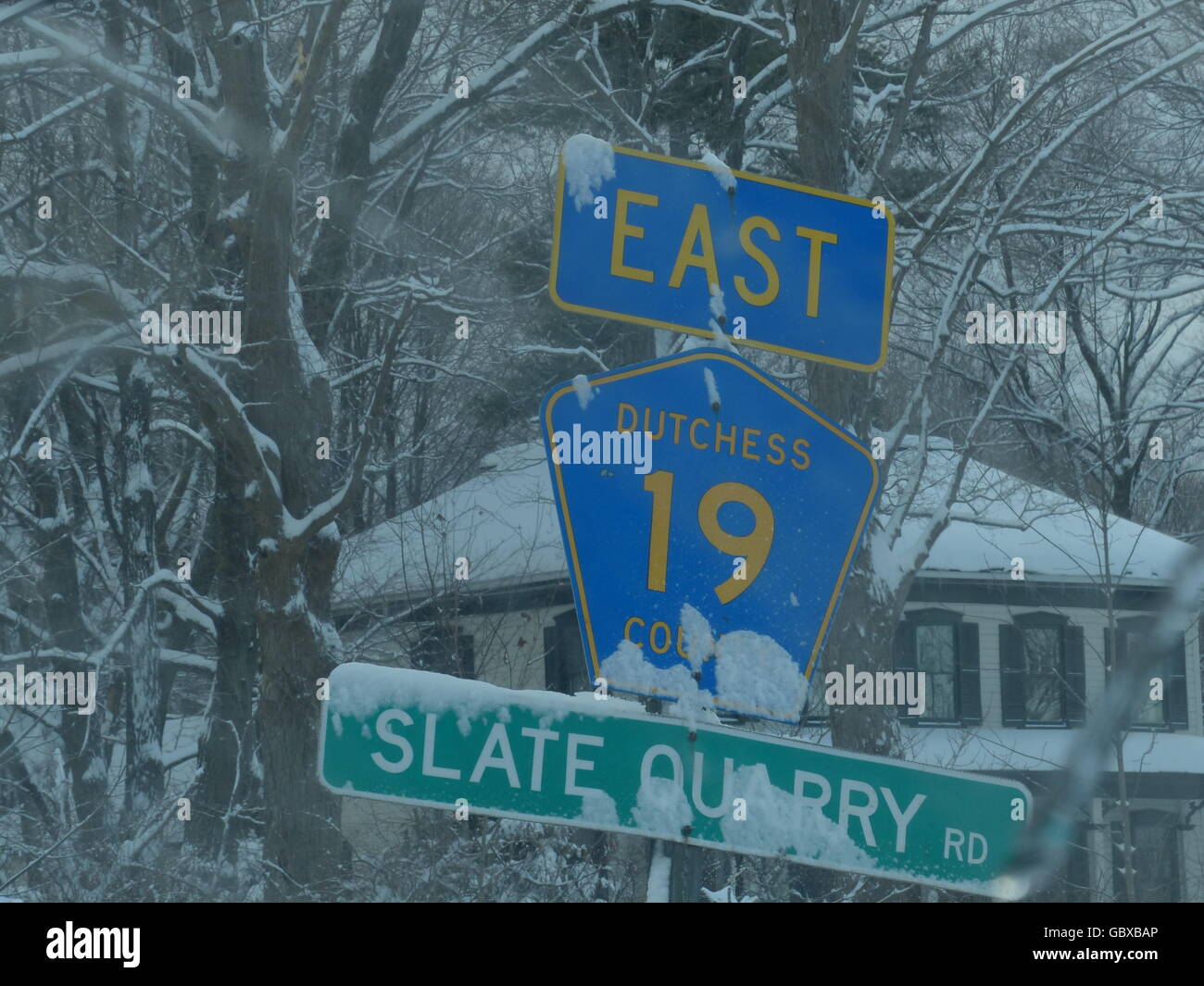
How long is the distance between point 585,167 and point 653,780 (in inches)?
45.7

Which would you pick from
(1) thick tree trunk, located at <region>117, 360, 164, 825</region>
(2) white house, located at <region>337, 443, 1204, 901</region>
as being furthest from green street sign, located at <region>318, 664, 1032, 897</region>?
(2) white house, located at <region>337, 443, 1204, 901</region>

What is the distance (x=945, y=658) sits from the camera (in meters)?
21.5

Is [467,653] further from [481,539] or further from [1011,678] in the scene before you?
[1011,678]

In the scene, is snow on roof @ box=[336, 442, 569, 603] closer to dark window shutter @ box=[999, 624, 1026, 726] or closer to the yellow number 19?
dark window shutter @ box=[999, 624, 1026, 726]

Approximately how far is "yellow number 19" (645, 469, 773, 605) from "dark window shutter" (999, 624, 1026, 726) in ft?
65.0

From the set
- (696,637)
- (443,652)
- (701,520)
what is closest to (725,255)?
(701,520)

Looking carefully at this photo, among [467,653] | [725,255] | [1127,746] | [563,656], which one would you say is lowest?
[1127,746]

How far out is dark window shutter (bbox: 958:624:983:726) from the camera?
21.2m

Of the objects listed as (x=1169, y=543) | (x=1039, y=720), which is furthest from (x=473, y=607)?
(x=1169, y=543)

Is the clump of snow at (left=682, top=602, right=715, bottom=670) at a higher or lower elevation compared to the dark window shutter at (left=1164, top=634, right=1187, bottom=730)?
higher

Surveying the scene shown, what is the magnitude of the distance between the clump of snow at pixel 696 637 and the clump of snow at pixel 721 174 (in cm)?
85
